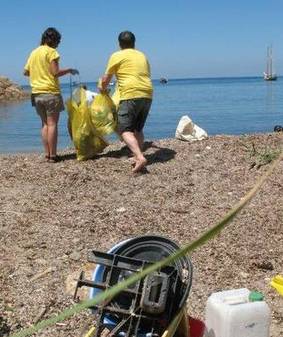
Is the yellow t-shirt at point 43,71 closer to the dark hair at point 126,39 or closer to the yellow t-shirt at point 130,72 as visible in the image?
the yellow t-shirt at point 130,72

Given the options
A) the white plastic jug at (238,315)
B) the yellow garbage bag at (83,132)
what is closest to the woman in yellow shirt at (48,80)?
the yellow garbage bag at (83,132)

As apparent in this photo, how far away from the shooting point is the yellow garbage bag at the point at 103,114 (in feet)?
25.2

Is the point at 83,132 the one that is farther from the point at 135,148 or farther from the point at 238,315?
the point at 238,315

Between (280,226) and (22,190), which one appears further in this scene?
(22,190)

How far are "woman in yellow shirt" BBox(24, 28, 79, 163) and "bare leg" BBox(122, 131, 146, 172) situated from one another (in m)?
1.04

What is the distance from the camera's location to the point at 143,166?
22.6ft

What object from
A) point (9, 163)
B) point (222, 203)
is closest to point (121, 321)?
point (222, 203)

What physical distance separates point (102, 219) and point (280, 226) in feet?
4.95

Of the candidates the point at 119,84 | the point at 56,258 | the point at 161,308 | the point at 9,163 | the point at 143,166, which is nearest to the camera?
the point at 161,308

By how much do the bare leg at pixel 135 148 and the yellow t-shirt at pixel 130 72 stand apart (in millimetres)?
444

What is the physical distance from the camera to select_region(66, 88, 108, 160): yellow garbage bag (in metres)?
7.68

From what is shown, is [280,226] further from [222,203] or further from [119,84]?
[119,84]

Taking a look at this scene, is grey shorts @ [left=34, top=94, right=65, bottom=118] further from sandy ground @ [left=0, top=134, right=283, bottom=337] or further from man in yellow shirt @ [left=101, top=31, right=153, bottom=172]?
man in yellow shirt @ [left=101, top=31, right=153, bottom=172]

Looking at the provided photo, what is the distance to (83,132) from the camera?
7.72m
